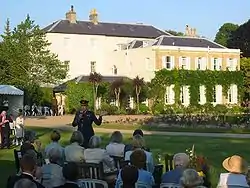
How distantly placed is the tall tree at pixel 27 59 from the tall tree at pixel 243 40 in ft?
88.1

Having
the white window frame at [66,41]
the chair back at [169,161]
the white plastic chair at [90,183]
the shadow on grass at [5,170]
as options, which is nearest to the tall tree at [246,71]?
the white window frame at [66,41]

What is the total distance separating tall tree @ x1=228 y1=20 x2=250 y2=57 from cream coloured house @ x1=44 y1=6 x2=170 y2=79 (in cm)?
1093

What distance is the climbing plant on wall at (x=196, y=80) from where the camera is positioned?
59.9m

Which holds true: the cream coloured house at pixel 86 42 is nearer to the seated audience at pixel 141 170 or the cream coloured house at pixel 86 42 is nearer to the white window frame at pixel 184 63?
the white window frame at pixel 184 63

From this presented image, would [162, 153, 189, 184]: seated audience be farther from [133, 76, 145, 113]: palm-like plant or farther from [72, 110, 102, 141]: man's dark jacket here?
[133, 76, 145, 113]: palm-like plant

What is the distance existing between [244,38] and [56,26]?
23.0 m

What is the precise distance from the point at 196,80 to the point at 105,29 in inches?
628

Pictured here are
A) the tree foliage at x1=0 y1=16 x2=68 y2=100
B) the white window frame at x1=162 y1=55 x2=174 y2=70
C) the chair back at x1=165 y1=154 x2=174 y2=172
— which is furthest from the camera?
the white window frame at x1=162 y1=55 x2=174 y2=70

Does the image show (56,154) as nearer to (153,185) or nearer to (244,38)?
(153,185)

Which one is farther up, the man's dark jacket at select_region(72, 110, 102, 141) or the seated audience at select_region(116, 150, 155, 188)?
the man's dark jacket at select_region(72, 110, 102, 141)

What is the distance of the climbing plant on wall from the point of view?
59938 millimetres

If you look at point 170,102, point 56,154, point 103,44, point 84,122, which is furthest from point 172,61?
point 56,154

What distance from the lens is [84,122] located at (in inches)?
621

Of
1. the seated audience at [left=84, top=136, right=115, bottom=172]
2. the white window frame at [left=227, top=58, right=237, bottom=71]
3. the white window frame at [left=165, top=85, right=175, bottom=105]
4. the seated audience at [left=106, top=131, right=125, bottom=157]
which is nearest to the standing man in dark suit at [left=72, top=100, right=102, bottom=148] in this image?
the seated audience at [left=106, top=131, right=125, bottom=157]
